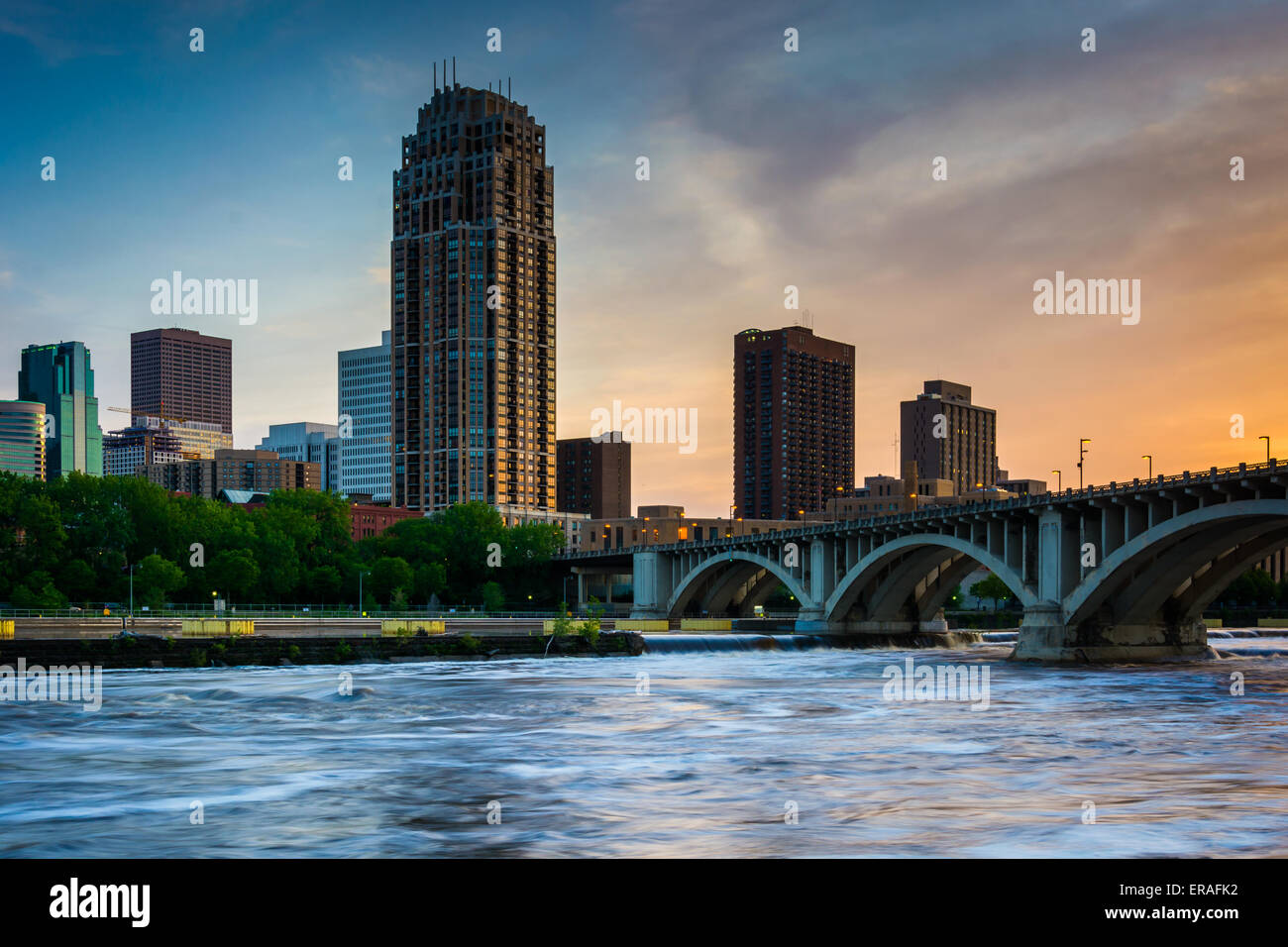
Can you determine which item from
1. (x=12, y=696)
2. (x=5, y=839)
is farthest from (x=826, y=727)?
(x=12, y=696)

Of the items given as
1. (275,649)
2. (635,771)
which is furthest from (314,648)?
(635,771)

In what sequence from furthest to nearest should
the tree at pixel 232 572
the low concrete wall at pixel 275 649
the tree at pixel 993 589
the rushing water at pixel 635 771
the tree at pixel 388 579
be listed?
the tree at pixel 993 589 → the tree at pixel 388 579 → the tree at pixel 232 572 → the low concrete wall at pixel 275 649 → the rushing water at pixel 635 771

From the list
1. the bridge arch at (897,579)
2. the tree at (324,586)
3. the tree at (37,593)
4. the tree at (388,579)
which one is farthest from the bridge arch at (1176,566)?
the tree at (324,586)

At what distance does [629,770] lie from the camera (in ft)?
108

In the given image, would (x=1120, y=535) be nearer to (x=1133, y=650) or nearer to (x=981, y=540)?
(x=1133, y=650)

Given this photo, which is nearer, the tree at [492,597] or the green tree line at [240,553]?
the green tree line at [240,553]

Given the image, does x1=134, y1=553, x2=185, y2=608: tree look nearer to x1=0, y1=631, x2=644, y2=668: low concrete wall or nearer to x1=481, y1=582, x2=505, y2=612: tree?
x1=0, y1=631, x2=644, y2=668: low concrete wall

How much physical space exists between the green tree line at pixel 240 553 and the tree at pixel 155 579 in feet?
0.38

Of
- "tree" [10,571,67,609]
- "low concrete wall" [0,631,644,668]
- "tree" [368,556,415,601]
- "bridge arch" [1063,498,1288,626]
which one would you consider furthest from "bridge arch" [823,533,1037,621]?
"tree" [10,571,67,609]

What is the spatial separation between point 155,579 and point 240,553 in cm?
1249

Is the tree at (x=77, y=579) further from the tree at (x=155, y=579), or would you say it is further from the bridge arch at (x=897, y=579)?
the bridge arch at (x=897, y=579)

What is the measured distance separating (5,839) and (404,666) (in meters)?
51.7

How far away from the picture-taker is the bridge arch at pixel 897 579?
107 m

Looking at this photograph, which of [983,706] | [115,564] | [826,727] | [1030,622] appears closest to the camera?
[826,727]
